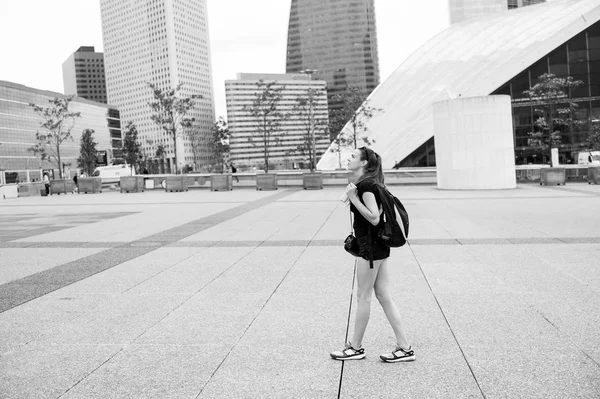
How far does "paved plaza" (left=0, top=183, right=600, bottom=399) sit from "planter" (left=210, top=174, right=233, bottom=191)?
64.3 ft

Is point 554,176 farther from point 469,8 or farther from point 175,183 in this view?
point 469,8

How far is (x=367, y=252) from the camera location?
4559 millimetres

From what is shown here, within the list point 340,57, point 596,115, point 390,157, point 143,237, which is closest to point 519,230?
point 143,237

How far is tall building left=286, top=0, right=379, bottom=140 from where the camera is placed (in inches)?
7141

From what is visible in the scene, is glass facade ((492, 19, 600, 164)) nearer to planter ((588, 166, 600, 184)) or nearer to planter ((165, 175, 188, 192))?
planter ((588, 166, 600, 184))

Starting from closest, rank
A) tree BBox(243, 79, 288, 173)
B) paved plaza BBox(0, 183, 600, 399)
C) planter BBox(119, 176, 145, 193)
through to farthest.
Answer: paved plaza BBox(0, 183, 600, 399), planter BBox(119, 176, 145, 193), tree BBox(243, 79, 288, 173)

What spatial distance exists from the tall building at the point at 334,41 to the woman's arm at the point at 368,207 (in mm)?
176418

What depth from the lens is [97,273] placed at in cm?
865

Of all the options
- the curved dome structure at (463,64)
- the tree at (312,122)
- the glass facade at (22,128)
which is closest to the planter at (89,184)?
the tree at (312,122)

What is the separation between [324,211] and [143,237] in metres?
6.22

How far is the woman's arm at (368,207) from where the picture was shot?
443 cm

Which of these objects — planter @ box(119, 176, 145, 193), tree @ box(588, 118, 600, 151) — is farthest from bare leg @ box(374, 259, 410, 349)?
tree @ box(588, 118, 600, 151)

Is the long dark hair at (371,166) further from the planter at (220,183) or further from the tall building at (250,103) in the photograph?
the tall building at (250,103)

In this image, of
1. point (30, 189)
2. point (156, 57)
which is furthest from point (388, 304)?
point (156, 57)
